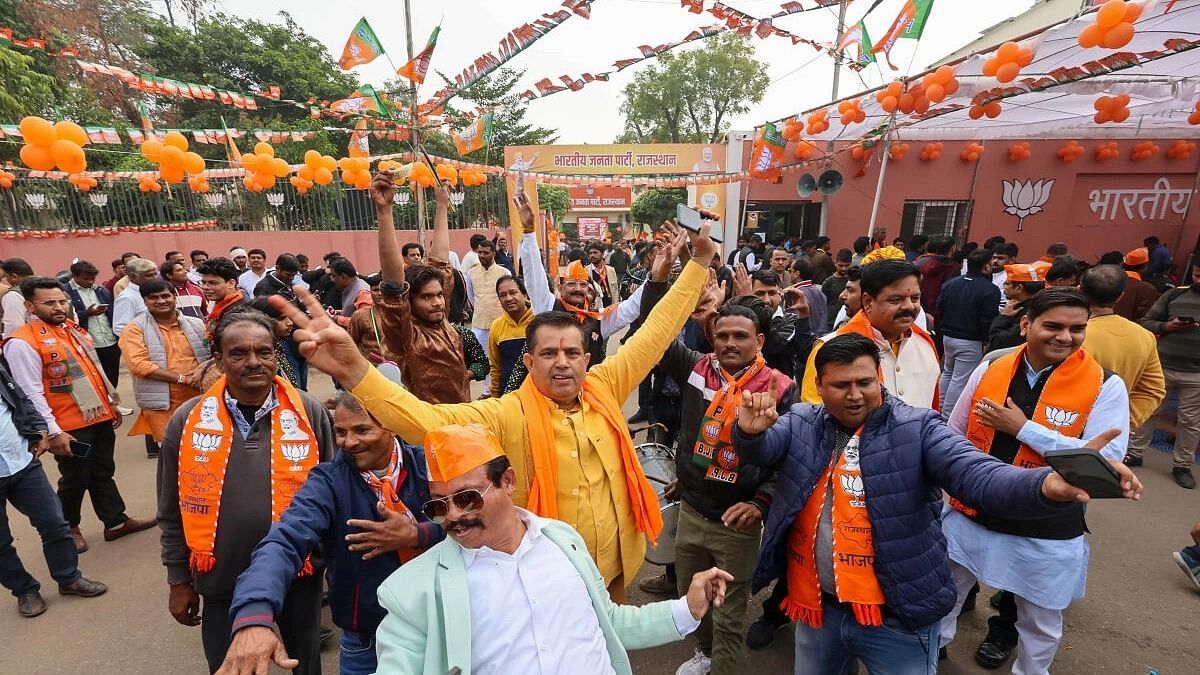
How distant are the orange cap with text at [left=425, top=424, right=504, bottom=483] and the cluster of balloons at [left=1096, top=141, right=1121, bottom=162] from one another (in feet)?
59.2

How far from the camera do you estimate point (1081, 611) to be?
10.7 feet

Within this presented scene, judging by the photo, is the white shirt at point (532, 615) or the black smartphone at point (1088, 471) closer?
the black smartphone at point (1088, 471)

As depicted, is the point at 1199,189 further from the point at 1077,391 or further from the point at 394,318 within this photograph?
the point at 394,318

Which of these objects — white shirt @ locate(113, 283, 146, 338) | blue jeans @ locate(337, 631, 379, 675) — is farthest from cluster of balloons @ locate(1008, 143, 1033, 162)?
white shirt @ locate(113, 283, 146, 338)

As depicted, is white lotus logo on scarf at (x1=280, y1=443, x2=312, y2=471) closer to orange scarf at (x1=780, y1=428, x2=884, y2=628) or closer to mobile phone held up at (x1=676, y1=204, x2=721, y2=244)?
mobile phone held up at (x1=676, y1=204, x2=721, y2=244)

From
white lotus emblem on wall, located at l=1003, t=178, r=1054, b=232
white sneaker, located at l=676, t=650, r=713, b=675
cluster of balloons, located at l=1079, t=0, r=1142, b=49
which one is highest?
cluster of balloons, located at l=1079, t=0, r=1142, b=49

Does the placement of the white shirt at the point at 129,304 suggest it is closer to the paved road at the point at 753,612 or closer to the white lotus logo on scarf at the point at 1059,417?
the paved road at the point at 753,612

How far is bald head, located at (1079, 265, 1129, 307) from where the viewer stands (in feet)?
11.2

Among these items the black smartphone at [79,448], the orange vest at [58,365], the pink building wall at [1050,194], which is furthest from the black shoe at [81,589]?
the pink building wall at [1050,194]

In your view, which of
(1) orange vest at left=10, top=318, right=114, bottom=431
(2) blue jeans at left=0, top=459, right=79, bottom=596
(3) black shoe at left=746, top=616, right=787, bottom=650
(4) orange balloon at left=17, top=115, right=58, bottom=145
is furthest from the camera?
(4) orange balloon at left=17, top=115, right=58, bottom=145

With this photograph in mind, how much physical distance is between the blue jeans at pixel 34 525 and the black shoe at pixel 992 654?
5566mm

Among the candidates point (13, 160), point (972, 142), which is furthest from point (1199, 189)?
point (13, 160)

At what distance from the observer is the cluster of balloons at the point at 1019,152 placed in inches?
527

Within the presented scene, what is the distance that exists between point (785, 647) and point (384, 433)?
2.57 metres
